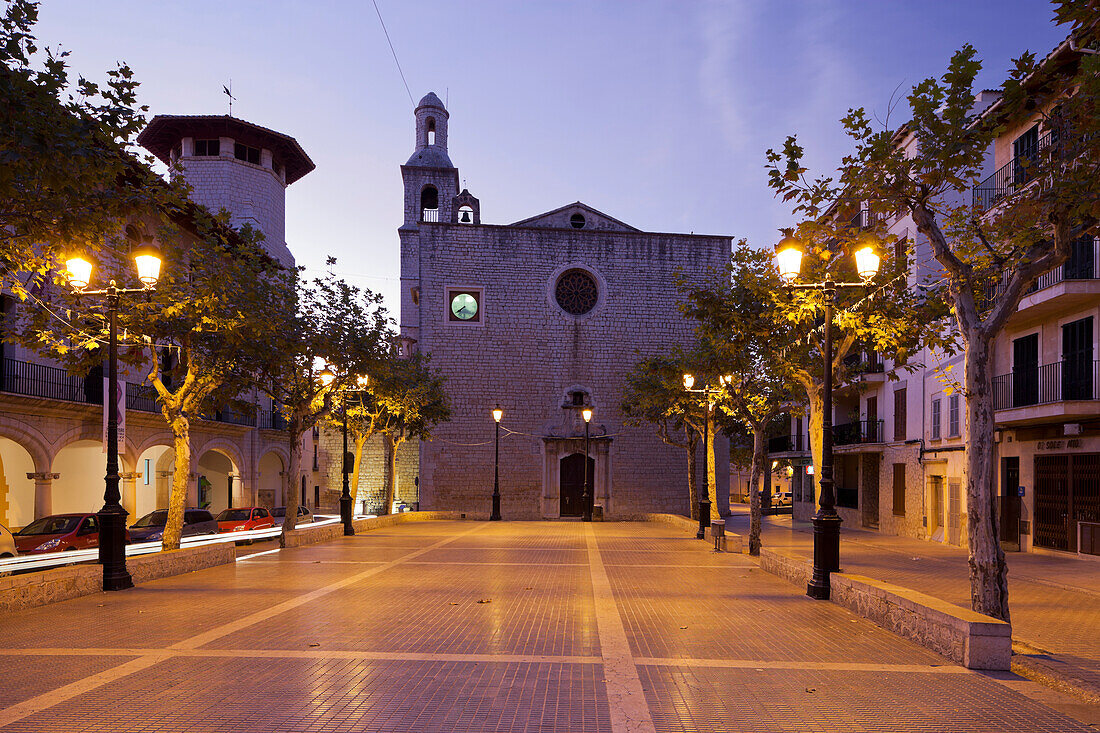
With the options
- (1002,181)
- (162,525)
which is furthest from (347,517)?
(1002,181)

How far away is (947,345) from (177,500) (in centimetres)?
1511

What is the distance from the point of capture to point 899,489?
29.5 m

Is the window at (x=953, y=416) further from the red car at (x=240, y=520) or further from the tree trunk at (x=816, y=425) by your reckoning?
the red car at (x=240, y=520)

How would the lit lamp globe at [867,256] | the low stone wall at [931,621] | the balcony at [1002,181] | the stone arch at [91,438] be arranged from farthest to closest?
the stone arch at [91,438], the balcony at [1002,181], the lit lamp globe at [867,256], the low stone wall at [931,621]

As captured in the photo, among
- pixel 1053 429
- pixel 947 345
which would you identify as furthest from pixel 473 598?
pixel 1053 429

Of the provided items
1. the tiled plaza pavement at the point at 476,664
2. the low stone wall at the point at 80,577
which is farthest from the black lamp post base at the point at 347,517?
the tiled plaza pavement at the point at 476,664

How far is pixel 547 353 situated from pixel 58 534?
25261 mm

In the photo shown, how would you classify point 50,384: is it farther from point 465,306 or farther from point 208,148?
point 208,148

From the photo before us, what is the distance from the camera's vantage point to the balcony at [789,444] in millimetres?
40688

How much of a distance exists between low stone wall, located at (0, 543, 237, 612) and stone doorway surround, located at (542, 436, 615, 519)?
25.5m

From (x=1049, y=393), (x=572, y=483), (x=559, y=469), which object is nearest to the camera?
(x=1049, y=393)

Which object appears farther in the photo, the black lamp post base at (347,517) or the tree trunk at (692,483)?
the tree trunk at (692,483)

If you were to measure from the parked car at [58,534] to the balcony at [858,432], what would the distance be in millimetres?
27392

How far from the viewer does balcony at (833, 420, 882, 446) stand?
31.5 metres
